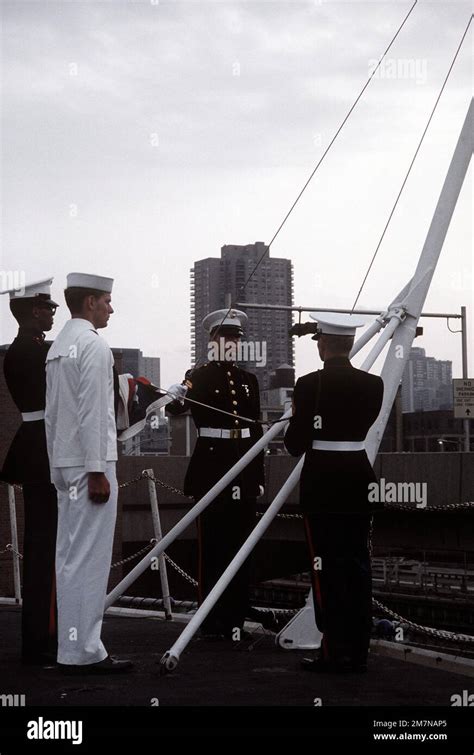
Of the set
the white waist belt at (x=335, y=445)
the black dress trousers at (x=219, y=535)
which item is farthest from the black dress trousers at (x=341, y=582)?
the black dress trousers at (x=219, y=535)

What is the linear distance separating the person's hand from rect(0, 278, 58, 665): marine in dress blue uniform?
26.2 inches

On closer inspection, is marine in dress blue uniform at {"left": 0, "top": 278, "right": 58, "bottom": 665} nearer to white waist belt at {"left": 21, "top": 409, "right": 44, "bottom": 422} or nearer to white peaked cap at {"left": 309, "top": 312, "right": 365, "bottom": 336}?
white waist belt at {"left": 21, "top": 409, "right": 44, "bottom": 422}

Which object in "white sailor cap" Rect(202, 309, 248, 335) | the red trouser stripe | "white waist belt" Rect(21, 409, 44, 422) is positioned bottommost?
the red trouser stripe

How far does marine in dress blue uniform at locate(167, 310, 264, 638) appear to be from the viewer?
7.69 metres

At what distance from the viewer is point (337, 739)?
14.4 feet

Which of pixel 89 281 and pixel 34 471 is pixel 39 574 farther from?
pixel 89 281

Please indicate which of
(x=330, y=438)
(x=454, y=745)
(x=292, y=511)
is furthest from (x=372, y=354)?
(x=292, y=511)

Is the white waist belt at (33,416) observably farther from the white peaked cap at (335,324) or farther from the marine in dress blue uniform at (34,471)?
the white peaked cap at (335,324)

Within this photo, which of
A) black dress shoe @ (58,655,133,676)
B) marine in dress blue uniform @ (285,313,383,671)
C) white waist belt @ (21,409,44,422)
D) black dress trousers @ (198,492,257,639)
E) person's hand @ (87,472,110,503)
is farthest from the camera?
black dress trousers @ (198,492,257,639)

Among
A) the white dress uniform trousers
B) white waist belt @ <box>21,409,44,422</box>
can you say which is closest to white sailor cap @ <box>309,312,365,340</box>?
the white dress uniform trousers

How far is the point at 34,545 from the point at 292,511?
65.4 ft

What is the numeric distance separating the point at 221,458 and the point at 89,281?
1.86m

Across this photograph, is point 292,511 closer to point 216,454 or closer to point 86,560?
point 216,454

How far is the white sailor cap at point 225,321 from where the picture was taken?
7.75 meters
